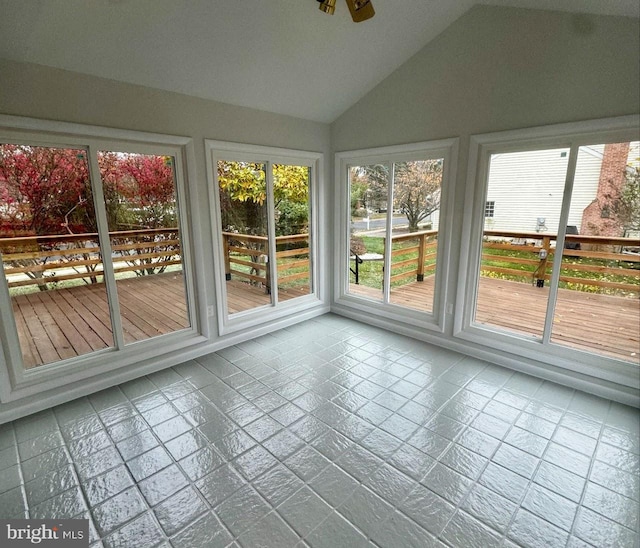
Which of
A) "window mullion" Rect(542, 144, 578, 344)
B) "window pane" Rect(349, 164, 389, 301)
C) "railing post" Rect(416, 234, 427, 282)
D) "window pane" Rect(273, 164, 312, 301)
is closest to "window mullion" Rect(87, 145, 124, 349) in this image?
"window pane" Rect(273, 164, 312, 301)

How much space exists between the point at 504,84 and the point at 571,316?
1.97m

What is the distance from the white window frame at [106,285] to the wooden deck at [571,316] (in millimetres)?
2464

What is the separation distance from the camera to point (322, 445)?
6.89 feet

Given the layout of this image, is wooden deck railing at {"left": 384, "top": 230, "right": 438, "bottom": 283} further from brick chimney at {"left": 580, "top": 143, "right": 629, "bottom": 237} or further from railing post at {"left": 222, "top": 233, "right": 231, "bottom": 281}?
railing post at {"left": 222, "top": 233, "right": 231, "bottom": 281}

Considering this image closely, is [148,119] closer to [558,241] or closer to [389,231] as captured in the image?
[389,231]

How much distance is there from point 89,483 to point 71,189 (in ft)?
6.40

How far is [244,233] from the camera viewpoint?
11.9 ft

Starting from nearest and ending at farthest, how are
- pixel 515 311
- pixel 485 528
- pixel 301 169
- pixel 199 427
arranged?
pixel 485 528 → pixel 199 427 → pixel 515 311 → pixel 301 169

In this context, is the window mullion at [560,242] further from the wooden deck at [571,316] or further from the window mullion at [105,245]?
the window mullion at [105,245]

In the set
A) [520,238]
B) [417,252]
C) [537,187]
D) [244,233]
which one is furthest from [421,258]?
[244,233]

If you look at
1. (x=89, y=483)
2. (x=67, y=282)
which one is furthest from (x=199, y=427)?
(x=67, y=282)

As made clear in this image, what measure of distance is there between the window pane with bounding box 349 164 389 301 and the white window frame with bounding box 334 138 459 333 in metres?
0.07

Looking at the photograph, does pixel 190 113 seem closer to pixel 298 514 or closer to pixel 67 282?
pixel 67 282

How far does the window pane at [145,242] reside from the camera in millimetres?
2715
